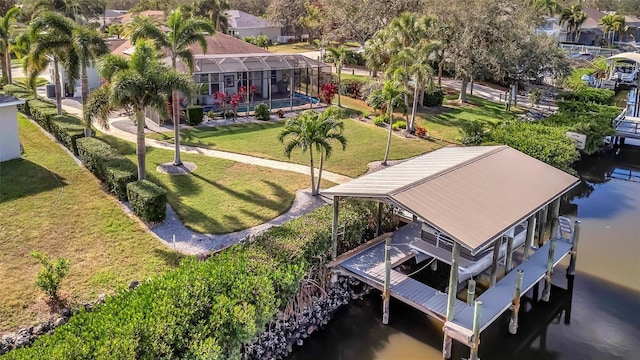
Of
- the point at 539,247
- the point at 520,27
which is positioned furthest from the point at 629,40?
the point at 539,247

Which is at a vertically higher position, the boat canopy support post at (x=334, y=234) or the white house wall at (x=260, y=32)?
the white house wall at (x=260, y=32)

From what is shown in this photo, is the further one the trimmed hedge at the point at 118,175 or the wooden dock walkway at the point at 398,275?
the trimmed hedge at the point at 118,175

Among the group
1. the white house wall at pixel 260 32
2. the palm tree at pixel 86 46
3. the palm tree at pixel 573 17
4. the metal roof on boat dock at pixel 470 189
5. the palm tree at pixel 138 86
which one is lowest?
the metal roof on boat dock at pixel 470 189

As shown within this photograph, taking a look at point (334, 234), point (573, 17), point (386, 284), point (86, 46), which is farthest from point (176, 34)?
point (573, 17)

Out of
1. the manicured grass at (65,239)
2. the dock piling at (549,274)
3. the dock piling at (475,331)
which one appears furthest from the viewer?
the dock piling at (549,274)

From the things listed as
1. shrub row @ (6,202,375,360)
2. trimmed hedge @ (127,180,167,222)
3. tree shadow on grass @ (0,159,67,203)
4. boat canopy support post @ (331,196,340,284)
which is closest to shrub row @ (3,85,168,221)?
trimmed hedge @ (127,180,167,222)

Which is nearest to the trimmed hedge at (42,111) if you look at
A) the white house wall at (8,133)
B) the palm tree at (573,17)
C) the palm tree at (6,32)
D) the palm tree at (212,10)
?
the white house wall at (8,133)

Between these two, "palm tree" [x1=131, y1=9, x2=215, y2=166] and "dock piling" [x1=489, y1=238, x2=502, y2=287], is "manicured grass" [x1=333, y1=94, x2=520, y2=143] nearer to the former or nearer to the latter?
"palm tree" [x1=131, y1=9, x2=215, y2=166]

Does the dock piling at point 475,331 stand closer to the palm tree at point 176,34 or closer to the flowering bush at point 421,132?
the palm tree at point 176,34
